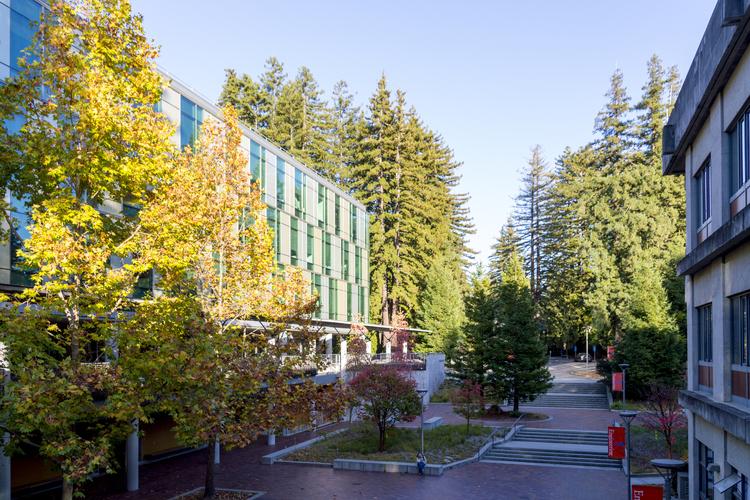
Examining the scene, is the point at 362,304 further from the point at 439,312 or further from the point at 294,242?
the point at 294,242

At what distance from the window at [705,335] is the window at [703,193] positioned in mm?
2123

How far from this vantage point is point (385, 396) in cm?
2806

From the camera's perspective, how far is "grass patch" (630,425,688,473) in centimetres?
2497

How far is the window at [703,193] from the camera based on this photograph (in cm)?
1450

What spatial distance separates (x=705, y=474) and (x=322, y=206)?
125 ft

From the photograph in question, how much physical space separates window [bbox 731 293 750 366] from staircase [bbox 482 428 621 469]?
51.5 feet

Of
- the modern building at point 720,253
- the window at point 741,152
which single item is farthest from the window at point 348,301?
the window at point 741,152

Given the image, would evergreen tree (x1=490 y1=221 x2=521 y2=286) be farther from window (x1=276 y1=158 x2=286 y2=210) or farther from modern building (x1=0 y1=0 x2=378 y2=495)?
window (x1=276 y1=158 x2=286 y2=210)

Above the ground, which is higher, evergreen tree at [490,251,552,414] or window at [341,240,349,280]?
window at [341,240,349,280]

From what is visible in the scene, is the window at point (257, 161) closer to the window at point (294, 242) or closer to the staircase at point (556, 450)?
the window at point (294, 242)

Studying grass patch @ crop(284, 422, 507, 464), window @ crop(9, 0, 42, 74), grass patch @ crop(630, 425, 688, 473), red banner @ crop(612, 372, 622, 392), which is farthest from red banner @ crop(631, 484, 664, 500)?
red banner @ crop(612, 372, 622, 392)

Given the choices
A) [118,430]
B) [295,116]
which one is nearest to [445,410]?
[118,430]

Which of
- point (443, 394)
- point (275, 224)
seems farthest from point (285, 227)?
point (443, 394)

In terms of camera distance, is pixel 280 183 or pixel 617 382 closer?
pixel 617 382
